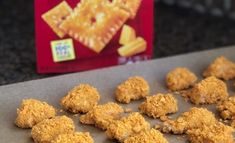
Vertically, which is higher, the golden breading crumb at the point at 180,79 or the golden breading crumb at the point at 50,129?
the golden breading crumb at the point at 180,79

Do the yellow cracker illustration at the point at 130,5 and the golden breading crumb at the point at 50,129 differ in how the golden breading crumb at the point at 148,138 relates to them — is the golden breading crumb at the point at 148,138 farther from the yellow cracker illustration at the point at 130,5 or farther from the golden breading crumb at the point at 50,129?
the yellow cracker illustration at the point at 130,5

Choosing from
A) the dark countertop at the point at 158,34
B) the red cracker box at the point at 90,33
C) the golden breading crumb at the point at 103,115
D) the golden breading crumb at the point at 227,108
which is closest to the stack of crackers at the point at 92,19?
the red cracker box at the point at 90,33

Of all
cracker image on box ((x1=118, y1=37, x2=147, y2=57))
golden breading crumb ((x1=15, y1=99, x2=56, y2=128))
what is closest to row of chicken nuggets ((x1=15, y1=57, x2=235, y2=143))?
golden breading crumb ((x1=15, y1=99, x2=56, y2=128))


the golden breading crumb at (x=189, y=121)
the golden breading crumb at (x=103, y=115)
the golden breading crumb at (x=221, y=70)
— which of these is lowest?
the golden breading crumb at (x=189, y=121)

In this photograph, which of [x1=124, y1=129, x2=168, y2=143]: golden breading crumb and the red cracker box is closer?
[x1=124, y1=129, x2=168, y2=143]: golden breading crumb

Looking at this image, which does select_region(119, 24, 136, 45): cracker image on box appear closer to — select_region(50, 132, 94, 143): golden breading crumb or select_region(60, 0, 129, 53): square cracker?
select_region(60, 0, 129, 53): square cracker

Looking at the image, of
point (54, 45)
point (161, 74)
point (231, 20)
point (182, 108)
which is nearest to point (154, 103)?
point (182, 108)

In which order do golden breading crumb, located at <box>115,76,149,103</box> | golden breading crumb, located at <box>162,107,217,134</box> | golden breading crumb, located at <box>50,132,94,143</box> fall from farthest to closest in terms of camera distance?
golden breading crumb, located at <box>115,76,149,103</box>
golden breading crumb, located at <box>162,107,217,134</box>
golden breading crumb, located at <box>50,132,94,143</box>
